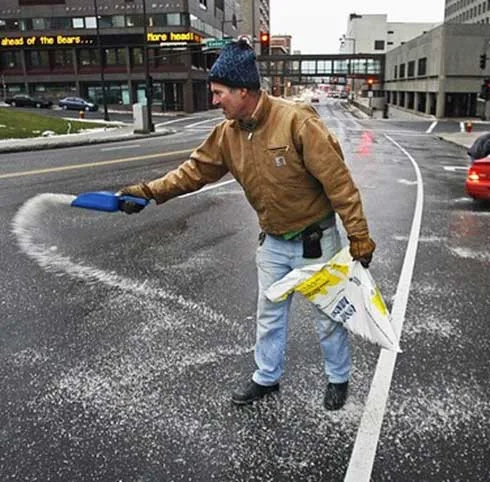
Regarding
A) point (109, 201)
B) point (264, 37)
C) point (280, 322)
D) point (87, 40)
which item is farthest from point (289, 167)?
point (87, 40)

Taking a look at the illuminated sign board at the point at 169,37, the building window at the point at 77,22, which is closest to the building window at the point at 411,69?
the illuminated sign board at the point at 169,37

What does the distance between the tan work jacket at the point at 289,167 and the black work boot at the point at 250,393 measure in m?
1.02

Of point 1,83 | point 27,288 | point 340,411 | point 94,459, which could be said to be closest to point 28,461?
point 94,459

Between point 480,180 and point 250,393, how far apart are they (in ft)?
26.2

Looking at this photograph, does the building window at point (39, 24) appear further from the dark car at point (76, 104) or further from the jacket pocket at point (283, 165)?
the jacket pocket at point (283, 165)

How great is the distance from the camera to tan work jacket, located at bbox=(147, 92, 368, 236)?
306 centimetres

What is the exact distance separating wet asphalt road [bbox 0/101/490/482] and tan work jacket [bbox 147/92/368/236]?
1.19 metres

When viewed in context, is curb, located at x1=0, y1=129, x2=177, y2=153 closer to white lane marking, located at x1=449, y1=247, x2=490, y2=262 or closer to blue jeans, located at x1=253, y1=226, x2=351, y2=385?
white lane marking, located at x1=449, y1=247, x2=490, y2=262

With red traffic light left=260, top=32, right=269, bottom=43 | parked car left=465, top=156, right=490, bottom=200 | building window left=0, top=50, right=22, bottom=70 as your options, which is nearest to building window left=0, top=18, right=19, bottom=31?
building window left=0, top=50, right=22, bottom=70

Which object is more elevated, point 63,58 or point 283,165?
point 63,58

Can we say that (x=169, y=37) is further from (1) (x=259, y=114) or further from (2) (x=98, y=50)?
(1) (x=259, y=114)

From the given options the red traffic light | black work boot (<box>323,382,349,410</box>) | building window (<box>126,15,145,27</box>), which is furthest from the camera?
building window (<box>126,15,145,27</box>)

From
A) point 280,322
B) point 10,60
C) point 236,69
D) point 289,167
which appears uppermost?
point 10,60

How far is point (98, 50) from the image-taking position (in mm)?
63031
